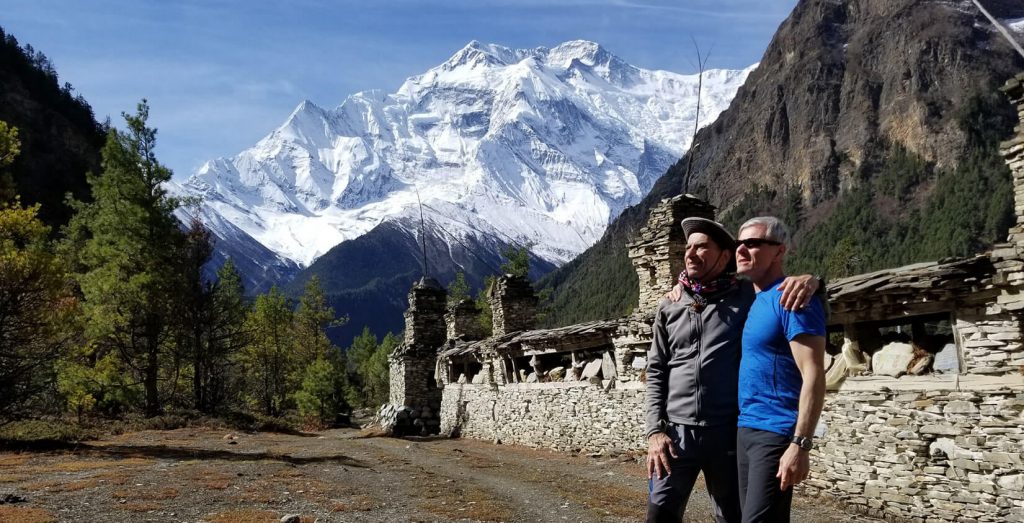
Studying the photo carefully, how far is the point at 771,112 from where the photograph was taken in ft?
493

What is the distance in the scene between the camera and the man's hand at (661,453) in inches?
162

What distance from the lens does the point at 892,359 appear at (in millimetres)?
9664

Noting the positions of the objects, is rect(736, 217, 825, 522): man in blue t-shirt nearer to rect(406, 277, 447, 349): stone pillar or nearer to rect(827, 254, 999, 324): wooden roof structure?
rect(827, 254, 999, 324): wooden roof structure

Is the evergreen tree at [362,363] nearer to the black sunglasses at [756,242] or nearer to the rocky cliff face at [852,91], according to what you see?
the black sunglasses at [756,242]

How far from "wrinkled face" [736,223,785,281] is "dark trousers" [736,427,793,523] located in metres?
0.89

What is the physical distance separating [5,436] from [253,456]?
731 centimetres

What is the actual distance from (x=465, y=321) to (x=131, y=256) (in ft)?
39.5

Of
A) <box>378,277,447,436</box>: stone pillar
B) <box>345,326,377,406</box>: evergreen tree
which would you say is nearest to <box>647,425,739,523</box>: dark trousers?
<box>378,277,447,436</box>: stone pillar

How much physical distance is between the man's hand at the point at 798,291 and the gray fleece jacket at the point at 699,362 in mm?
499

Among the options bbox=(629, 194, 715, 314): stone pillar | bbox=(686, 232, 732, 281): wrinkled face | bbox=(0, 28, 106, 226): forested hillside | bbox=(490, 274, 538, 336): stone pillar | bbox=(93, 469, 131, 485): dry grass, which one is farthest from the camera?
bbox=(0, 28, 106, 226): forested hillside

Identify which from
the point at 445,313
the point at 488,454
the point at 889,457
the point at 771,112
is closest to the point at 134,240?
the point at 445,313

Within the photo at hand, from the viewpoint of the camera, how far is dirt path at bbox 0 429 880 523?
891 cm

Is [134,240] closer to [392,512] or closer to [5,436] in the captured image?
[5,436]

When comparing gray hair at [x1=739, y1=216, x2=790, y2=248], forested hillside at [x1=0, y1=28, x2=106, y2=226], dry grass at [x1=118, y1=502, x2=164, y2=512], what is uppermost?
forested hillside at [x1=0, y1=28, x2=106, y2=226]
